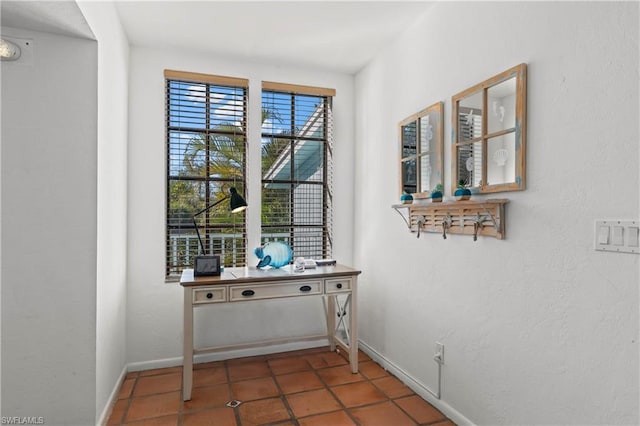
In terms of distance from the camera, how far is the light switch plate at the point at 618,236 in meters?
1.25

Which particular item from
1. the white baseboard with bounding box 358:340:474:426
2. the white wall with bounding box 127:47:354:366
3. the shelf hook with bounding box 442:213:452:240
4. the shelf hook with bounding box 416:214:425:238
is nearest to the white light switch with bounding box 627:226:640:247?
the shelf hook with bounding box 442:213:452:240

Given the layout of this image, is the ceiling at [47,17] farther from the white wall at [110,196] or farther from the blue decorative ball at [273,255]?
the blue decorative ball at [273,255]

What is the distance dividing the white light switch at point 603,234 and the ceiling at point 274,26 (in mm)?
1715

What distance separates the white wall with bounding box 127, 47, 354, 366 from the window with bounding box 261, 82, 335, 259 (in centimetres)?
11

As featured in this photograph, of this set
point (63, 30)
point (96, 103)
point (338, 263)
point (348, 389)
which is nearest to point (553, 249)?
point (348, 389)

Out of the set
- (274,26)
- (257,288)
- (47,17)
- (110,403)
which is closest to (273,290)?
(257,288)

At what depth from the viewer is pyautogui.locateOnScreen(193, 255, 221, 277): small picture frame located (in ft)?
8.61

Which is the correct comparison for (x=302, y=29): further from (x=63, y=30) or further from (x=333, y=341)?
(x=333, y=341)

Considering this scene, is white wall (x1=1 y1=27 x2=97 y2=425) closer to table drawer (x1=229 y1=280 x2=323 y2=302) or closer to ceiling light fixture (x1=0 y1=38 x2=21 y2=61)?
ceiling light fixture (x1=0 y1=38 x2=21 y2=61)

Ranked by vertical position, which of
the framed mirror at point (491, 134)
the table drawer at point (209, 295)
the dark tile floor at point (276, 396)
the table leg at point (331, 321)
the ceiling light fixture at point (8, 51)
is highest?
the ceiling light fixture at point (8, 51)

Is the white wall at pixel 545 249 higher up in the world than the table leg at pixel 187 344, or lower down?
higher up

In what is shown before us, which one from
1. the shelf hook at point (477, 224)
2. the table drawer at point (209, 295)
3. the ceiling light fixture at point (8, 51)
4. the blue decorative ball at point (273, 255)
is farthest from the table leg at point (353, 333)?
the ceiling light fixture at point (8, 51)

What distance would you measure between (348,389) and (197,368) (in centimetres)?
123

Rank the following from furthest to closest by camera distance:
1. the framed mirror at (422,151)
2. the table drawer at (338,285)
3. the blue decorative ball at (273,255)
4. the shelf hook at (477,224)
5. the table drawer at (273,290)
A: the blue decorative ball at (273,255) < the table drawer at (338,285) < the table drawer at (273,290) < the framed mirror at (422,151) < the shelf hook at (477,224)
